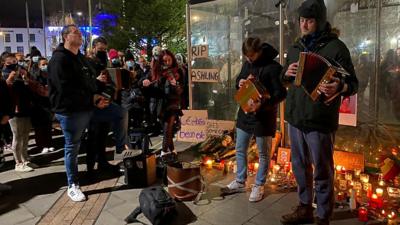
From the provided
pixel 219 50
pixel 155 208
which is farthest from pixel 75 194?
pixel 219 50

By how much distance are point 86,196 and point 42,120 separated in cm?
272

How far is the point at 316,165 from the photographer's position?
3354mm

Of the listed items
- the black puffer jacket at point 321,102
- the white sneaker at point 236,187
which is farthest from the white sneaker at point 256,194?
the black puffer jacket at point 321,102

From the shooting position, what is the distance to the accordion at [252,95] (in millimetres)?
4004

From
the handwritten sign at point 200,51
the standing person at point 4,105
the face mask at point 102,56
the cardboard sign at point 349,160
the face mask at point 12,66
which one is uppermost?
the handwritten sign at point 200,51

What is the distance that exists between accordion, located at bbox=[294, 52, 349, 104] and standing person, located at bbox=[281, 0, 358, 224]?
0.14 ft

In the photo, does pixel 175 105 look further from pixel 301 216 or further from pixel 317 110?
pixel 317 110

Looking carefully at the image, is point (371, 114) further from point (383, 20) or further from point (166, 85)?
point (166, 85)

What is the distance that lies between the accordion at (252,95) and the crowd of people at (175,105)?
7 cm

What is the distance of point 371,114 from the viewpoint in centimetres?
559

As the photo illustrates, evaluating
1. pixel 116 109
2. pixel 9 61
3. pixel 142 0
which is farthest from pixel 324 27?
pixel 142 0

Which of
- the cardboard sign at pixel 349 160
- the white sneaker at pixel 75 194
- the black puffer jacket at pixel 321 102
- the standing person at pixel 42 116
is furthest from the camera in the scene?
the standing person at pixel 42 116

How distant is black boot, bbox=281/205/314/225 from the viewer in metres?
3.66

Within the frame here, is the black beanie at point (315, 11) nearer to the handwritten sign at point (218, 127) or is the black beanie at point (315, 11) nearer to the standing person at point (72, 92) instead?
the standing person at point (72, 92)
